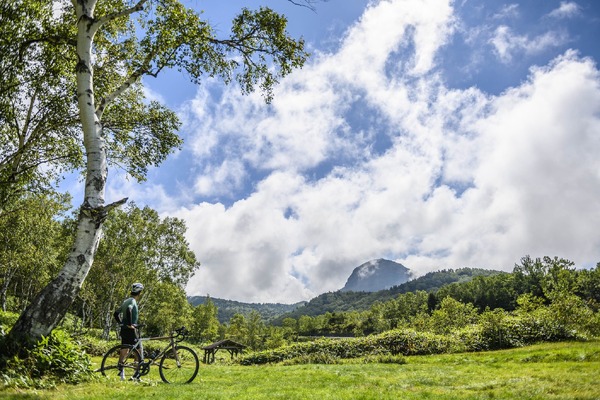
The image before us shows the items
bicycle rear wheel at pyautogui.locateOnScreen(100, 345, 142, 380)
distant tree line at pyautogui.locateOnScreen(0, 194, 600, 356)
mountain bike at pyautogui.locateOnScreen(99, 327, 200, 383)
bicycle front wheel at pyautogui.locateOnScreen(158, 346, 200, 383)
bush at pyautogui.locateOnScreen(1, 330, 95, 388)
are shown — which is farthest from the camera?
distant tree line at pyautogui.locateOnScreen(0, 194, 600, 356)

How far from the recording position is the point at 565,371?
38.7ft

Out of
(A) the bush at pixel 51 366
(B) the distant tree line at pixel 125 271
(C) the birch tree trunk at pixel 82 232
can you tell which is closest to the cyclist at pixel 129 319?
(A) the bush at pixel 51 366

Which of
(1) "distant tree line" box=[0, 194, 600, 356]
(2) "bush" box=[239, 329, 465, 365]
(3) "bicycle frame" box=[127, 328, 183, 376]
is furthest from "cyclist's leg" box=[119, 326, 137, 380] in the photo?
(1) "distant tree line" box=[0, 194, 600, 356]

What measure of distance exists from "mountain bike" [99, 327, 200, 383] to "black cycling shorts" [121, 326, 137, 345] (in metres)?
0.17

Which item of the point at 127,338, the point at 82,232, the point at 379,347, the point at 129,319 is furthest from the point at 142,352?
the point at 379,347

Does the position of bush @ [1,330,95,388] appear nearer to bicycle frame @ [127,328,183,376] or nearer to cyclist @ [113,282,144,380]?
cyclist @ [113,282,144,380]

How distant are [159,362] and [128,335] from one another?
4.11 feet

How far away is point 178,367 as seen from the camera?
10.9 m

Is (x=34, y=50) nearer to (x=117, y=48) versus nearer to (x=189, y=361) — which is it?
(x=117, y=48)

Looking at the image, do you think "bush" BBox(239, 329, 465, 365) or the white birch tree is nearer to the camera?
the white birch tree

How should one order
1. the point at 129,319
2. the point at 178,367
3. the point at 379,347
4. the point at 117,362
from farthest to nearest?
the point at 379,347
the point at 178,367
the point at 129,319
the point at 117,362

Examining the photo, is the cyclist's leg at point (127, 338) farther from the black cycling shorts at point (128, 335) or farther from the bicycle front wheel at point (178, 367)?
the bicycle front wheel at point (178, 367)

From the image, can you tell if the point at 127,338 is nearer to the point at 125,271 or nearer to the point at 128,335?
the point at 128,335

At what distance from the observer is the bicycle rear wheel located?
997 cm
